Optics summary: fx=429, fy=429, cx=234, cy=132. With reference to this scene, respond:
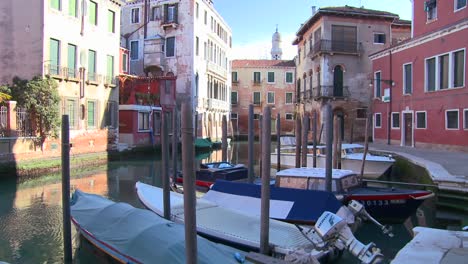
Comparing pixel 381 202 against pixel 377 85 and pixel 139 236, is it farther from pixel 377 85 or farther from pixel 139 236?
pixel 377 85

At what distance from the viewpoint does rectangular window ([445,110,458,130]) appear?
652 inches

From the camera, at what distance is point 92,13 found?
20859 millimetres

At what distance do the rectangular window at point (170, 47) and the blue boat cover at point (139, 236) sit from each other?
24794 mm

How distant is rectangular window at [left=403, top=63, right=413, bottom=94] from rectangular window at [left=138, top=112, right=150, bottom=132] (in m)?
14.2

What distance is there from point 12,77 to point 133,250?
50.3 ft

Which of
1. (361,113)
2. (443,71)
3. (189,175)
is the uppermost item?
(443,71)

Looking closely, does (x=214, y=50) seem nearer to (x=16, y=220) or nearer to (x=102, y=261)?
(x=16, y=220)

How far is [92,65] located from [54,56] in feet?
9.05

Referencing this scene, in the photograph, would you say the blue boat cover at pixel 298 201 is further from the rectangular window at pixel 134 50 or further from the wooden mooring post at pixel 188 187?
the rectangular window at pixel 134 50

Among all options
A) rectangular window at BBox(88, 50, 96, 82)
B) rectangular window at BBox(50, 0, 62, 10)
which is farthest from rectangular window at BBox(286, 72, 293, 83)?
rectangular window at BBox(50, 0, 62, 10)

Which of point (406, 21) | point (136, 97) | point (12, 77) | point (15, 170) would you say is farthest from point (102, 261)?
point (406, 21)

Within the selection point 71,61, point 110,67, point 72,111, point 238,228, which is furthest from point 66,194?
point 110,67

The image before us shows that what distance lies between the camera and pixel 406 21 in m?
30.0

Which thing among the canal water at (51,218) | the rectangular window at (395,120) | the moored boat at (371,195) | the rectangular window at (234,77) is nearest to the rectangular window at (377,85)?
the rectangular window at (395,120)
